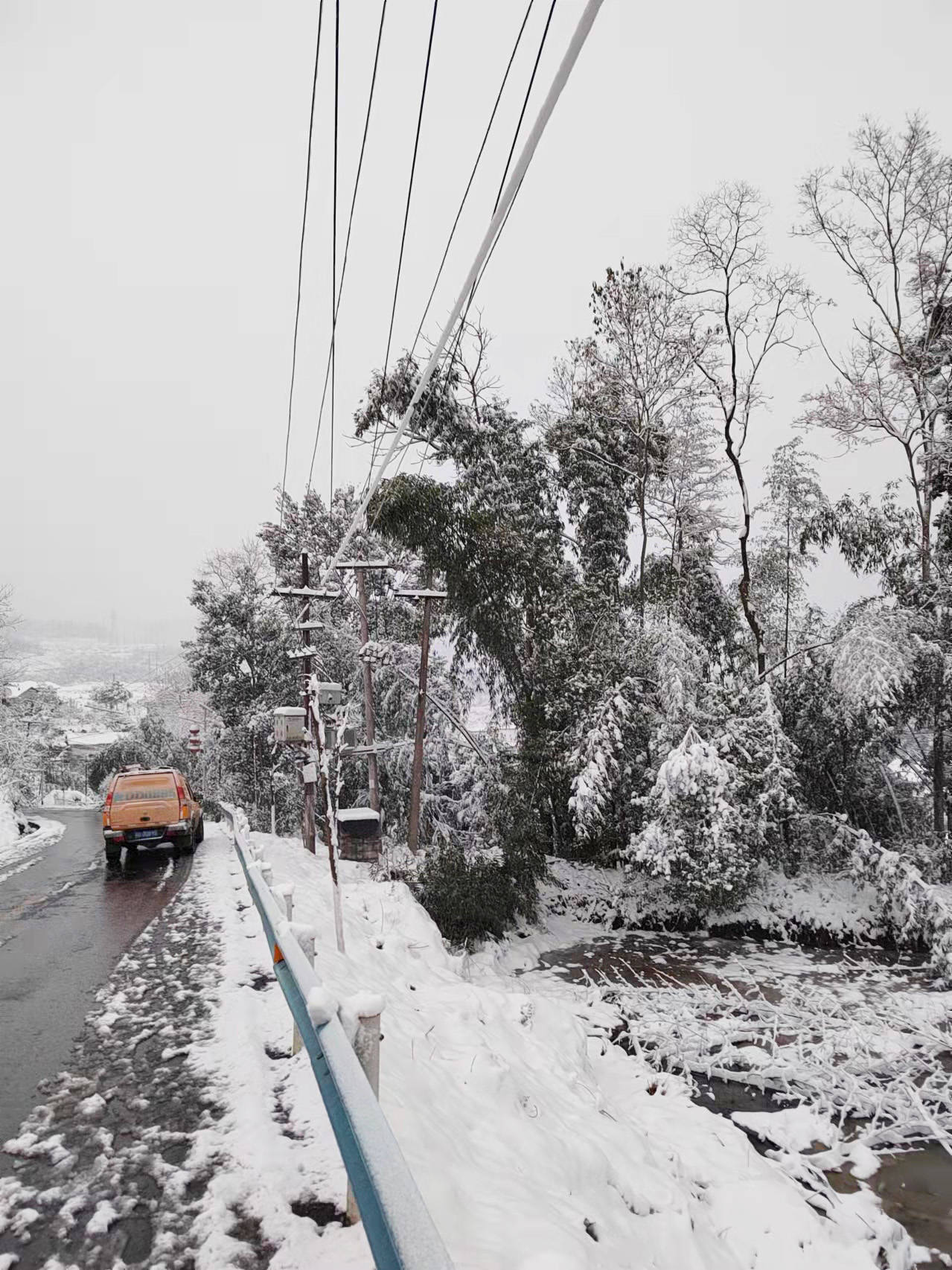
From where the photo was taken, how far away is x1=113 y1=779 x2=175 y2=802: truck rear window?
46.2 ft

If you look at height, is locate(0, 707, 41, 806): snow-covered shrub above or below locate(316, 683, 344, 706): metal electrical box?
below

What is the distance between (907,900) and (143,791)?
669 inches

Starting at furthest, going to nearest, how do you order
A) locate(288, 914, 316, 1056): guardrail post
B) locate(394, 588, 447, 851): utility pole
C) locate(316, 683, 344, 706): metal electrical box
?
locate(394, 588, 447, 851): utility pole, locate(316, 683, 344, 706): metal electrical box, locate(288, 914, 316, 1056): guardrail post

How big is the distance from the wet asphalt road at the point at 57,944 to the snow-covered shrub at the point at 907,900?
48.2ft

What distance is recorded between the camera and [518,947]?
1616 cm

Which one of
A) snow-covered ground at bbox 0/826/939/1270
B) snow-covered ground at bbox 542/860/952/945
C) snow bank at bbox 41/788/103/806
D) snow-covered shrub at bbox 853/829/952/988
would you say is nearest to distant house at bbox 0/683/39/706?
snow bank at bbox 41/788/103/806

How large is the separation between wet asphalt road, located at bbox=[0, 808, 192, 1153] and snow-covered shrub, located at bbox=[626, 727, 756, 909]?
1085cm

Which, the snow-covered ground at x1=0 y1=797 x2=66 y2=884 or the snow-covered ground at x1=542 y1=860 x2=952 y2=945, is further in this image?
the snow-covered ground at x1=542 y1=860 x2=952 y2=945

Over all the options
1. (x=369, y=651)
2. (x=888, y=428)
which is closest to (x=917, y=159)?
(x=888, y=428)

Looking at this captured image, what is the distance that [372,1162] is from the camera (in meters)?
1.79

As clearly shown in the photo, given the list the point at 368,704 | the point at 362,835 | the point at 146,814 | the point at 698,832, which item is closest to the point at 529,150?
the point at 146,814

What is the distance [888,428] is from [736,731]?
9.50 meters

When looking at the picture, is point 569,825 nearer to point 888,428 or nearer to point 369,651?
point 369,651

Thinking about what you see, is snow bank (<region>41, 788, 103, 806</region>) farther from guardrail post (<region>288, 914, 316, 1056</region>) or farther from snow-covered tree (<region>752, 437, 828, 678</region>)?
guardrail post (<region>288, 914, 316, 1056</region>)
